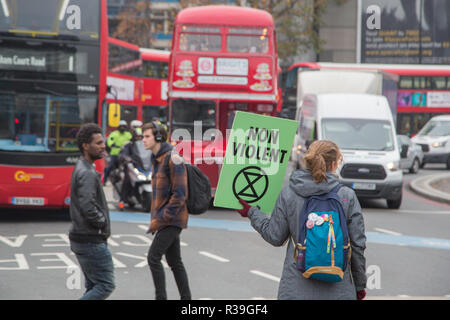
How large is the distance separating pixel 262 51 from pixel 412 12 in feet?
88.2

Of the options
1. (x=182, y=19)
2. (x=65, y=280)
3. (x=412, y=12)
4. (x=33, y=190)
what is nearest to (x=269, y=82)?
(x=182, y=19)

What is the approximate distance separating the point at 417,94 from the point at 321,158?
33820 mm

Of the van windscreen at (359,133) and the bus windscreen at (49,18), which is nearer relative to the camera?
the bus windscreen at (49,18)

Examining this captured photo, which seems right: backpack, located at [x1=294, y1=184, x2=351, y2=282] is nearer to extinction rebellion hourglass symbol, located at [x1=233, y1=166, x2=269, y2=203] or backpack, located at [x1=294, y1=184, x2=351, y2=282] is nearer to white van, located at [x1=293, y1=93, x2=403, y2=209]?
extinction rebellion hourglass symbol, located at [x1=233, y1=166, x2=269, y2=203]

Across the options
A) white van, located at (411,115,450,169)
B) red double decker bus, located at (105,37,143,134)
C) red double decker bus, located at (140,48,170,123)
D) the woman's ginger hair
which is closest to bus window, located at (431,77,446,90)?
white van, located at (411,115,450,169)

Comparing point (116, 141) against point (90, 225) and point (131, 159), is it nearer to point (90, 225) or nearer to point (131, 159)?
point (131, 159)

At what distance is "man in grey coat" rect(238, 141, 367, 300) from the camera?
436 centimetres

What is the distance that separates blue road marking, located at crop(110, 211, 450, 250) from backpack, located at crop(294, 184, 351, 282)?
7.68 metres

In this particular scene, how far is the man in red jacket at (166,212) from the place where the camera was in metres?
6.98

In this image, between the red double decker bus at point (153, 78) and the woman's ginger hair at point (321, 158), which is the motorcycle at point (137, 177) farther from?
the red double decker bus at point (153, 78)

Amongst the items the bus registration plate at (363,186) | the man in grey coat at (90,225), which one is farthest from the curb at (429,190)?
the man in grey coat at (90,225)

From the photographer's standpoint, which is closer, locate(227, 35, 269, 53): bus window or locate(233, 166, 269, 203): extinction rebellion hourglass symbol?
locate(233, 166, 269, 203): extinction rebellion hourglass symbol

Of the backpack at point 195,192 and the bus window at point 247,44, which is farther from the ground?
the bus window at point 247,44

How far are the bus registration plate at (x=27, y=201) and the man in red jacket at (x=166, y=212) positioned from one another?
6.25 meters
